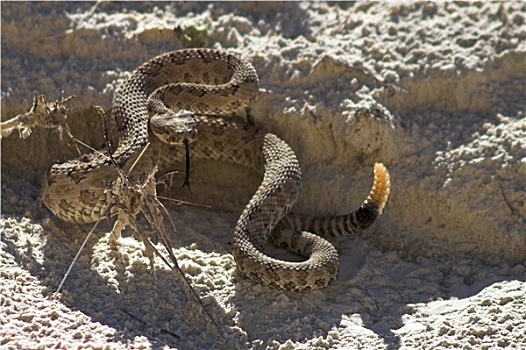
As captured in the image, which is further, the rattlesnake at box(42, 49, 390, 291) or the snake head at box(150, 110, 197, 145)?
the snake head at box(150, 110, 197, 145)

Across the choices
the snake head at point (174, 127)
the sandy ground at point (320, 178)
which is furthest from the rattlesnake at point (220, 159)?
the sandy ground at point (320, 178)

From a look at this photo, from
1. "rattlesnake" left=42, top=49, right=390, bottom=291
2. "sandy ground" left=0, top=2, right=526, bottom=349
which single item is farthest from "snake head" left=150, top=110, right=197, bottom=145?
"sandy ground" left=0, top=2, right=526, bottom=349

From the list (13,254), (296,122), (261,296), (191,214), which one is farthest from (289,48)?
(13,254)

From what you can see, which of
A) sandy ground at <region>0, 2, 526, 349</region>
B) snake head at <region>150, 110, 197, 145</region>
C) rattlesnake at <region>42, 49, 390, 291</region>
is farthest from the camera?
snake head at <region>150, 110, 197, 145</region>

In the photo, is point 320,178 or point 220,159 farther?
point 220,159

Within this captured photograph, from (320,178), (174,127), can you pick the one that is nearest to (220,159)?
(320,178)

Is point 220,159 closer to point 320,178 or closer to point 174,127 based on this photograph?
point 320,178

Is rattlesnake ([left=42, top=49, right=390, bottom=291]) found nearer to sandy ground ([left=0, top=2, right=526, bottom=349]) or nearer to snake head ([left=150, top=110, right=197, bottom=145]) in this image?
snake head ([left=150, top=110, right=197, bottom=145])
